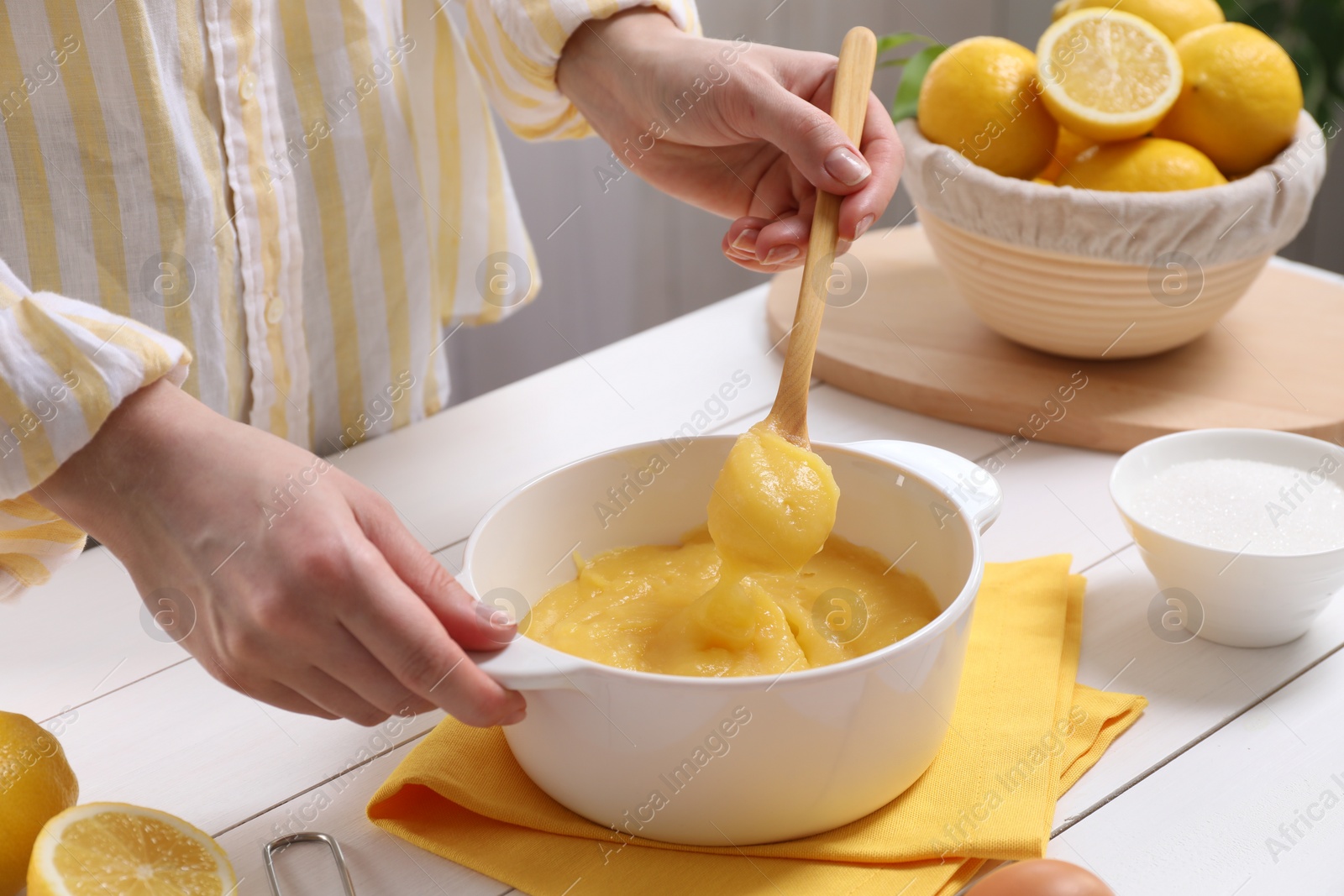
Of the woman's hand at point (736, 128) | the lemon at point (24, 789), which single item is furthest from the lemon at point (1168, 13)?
the lemon at point (24, 789)

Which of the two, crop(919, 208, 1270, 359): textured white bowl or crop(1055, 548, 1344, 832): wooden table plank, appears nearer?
crop(1055, 548, 1344, 832): wooden table plank

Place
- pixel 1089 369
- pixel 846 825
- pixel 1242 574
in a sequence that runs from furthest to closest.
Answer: pixel 1089 369 < pixel 1242 574 < pixel 846 825

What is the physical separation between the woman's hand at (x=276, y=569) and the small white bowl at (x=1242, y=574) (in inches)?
20.4

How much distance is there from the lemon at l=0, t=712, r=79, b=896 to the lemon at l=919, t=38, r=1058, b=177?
3.14 feet

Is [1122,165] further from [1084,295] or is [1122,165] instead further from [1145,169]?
[1084,295]

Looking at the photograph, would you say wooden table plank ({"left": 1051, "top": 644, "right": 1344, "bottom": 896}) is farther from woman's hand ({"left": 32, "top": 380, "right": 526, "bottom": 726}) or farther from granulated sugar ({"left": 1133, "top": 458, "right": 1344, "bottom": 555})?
woman's hand ({"left": 32, "top": 380, "right": 526, "bottom": 726})

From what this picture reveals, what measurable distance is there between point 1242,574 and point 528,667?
1.72 feet

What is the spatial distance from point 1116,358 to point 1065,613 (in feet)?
1.53

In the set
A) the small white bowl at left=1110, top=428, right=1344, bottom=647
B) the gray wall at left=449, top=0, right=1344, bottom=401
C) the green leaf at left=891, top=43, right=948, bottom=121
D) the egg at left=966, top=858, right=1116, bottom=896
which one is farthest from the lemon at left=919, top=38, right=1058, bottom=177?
the gray wall at left=449, top=0, right=1344, bottom=401

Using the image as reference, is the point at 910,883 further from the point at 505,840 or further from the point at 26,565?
the point at 26,565

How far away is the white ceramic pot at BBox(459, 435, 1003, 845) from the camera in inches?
24.9

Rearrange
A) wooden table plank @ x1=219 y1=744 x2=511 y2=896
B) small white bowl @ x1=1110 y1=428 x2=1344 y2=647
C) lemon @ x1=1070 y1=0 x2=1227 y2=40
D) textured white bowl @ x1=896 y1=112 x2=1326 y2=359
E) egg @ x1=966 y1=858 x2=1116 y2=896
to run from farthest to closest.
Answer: lemon @ x1=1070 y1=0 x2=1227 y2=40 → textured white bowl @ x1=896 y1=112 x2=1326 y2=359 → small white bowl @ x1=1110 y1=428 x2=1344 y2=647 → wooden table plank @ x1=219 y1=744 x2=511 y2=896 → egg @ x1=966 y1=858 x2=1116 y2=896

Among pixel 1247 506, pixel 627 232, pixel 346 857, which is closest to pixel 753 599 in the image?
pixel 346 857

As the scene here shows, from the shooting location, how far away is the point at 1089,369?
4.14ft
